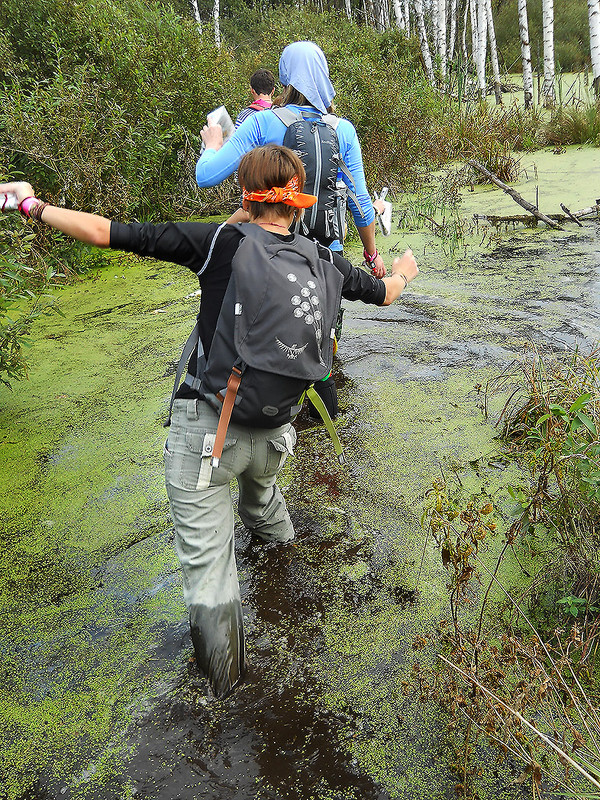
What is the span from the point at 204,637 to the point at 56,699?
0.55 metres

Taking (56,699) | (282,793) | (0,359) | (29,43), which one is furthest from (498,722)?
(29,43)

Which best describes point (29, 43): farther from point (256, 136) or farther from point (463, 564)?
point (463, 564)

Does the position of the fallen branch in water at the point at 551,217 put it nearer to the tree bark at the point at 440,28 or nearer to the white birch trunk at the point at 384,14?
the tree bark at the point at 440,28

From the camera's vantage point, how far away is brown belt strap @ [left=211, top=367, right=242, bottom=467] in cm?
181

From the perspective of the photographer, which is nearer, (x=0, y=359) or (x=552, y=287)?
(x=0, y=359)

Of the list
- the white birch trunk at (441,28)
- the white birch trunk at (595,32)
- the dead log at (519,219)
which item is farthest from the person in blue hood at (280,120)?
the white birch trunk at (441,28)

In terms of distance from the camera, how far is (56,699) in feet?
6.75

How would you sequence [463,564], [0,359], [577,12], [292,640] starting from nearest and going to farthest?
[463,564] → [292,640] → [0,359] → [577,12]

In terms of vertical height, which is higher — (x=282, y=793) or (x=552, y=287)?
(x=552, y=287)

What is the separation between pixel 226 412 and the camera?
6.03 ft

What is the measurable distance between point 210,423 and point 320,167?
62.0 inches

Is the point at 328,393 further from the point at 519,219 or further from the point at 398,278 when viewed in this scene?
the point at 519,219

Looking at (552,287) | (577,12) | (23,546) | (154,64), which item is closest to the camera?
(23,546)

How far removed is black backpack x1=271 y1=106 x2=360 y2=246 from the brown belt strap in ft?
3.92
